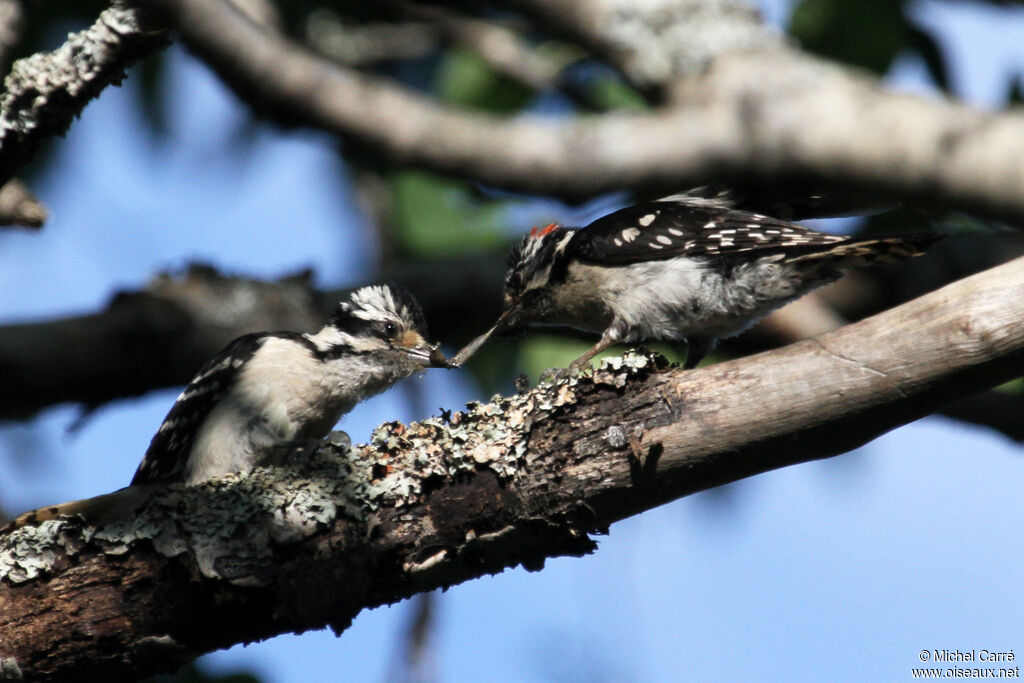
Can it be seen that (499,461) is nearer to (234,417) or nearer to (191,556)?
(191,556)

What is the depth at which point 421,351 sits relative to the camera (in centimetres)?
493

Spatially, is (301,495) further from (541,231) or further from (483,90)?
(483,90)

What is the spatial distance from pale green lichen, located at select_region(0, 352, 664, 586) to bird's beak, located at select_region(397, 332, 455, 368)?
52.6 inches

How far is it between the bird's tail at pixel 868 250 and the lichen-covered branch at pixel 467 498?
2.66 feet

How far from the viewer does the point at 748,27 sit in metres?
4.32

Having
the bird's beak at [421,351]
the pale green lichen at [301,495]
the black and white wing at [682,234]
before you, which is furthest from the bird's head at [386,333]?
the pale green lichen at [301,495]

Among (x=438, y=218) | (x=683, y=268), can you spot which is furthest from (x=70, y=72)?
(x=438, y=218)

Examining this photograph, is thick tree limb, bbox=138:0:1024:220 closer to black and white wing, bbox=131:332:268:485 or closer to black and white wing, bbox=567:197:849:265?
black and white wing, bbox=567:197:849:265

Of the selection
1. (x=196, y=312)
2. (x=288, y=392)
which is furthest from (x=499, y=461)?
(x=196, y=312)

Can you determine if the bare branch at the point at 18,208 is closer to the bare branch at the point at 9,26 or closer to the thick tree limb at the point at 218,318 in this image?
the bare branch at the point at 9,26

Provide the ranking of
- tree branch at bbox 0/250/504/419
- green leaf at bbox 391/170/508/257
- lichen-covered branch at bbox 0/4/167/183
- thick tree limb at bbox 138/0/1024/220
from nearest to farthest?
thick tree limb at bbox 138/0/1024/220, lichen-covered branch at bbox 0/4/167/183, tree branch at bbox 0/250/504/419, green leaf at bbox 391/170/508/257

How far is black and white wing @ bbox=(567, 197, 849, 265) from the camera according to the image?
14.0ft

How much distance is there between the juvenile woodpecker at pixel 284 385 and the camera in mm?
4383

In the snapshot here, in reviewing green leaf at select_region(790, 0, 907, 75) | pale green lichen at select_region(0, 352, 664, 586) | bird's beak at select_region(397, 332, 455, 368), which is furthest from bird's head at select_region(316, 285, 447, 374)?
green leaf at select_region(790, 0, 907, 75)
